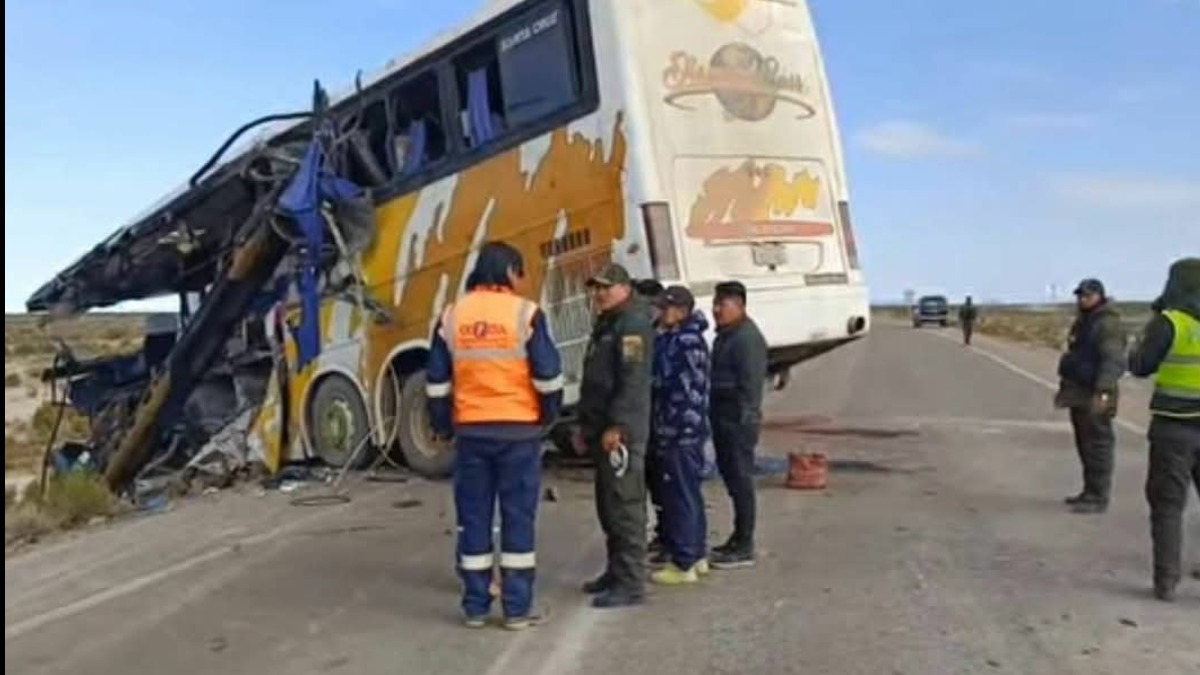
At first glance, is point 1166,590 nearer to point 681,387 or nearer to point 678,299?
point 681,387

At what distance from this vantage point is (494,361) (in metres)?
6.82

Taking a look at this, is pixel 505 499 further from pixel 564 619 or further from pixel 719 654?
pixel 719 654

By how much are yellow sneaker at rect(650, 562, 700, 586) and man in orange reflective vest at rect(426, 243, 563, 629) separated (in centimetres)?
109

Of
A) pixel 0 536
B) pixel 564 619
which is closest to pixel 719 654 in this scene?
pixel 564 619

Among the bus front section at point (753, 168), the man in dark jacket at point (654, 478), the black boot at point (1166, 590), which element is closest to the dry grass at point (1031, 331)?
the bus front section at point (753, 168)

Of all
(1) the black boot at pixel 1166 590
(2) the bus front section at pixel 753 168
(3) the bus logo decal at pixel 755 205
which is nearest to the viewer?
(1) the black boot at pixel 1166 590

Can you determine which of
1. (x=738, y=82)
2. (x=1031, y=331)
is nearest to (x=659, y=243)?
(x=738, y=82)

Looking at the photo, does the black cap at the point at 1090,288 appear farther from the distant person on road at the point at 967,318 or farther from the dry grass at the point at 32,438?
the distant person on road at the point at 967,318

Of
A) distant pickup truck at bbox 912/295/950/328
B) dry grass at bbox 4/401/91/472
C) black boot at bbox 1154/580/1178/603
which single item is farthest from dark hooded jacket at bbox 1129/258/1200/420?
distant pickup truck at bbox 912/295/950/328

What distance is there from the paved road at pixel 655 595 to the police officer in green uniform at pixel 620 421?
248 mm

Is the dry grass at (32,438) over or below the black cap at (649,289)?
below

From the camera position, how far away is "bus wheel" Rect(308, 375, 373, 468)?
1294 cm

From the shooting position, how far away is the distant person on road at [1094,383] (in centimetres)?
1032

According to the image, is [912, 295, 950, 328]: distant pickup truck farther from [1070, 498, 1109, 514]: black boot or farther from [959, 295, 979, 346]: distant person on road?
[1070, 498, 1109, 514]: black boot
